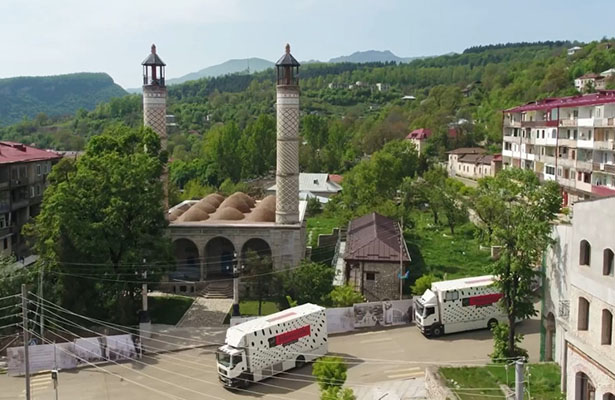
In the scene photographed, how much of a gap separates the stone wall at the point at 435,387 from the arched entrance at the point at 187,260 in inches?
727

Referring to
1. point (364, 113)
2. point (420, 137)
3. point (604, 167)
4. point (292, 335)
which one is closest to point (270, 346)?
point (292, 335)

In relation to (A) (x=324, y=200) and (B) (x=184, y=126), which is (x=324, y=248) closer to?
(A) (x=324, y=200)

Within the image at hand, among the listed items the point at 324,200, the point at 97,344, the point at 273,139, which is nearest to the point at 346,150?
the point at 273,139

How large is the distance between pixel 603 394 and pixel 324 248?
2866 cm

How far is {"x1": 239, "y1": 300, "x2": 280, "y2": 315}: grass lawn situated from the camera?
32031 millimetres

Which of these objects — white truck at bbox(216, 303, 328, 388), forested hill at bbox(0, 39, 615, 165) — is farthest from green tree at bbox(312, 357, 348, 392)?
forested hill at bbox(0, 39, 615, 165)

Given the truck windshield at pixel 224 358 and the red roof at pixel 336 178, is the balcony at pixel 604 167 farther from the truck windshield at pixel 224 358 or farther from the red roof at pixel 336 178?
the truck windshield at pixel 224 358

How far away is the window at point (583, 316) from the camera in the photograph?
744 inches

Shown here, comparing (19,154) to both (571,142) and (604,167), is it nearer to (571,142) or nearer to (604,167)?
(604,167)

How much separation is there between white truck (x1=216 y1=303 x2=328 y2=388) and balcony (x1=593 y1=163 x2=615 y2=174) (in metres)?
29.9

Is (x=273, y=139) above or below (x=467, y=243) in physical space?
above

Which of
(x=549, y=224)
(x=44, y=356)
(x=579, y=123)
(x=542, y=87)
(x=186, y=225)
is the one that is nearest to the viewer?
(x=549, y=224)

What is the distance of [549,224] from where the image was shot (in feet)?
73.9

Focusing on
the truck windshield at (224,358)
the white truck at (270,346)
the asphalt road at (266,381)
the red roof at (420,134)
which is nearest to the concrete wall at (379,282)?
the asphalt road at (266,381)
